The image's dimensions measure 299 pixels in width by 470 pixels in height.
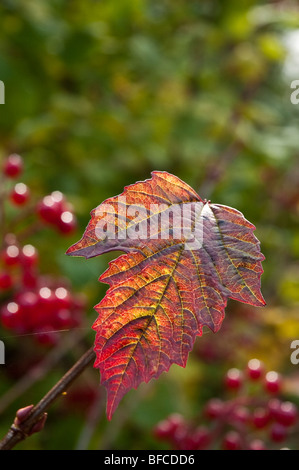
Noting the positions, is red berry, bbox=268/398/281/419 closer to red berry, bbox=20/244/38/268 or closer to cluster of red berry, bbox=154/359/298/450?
cluster of red berry, bbox=154/359/298/450

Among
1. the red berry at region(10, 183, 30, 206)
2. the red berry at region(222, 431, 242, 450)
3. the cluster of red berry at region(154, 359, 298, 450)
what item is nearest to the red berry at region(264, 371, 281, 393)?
the cluster of red berry at region(154, 359, 298, 450)

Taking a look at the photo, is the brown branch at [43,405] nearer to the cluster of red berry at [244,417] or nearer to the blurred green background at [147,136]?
the cluster of red berry at [244,417]

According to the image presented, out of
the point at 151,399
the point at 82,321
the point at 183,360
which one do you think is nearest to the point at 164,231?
the point at 183,360

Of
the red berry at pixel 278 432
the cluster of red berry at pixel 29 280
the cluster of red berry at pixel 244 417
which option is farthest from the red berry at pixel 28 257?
the red berry at pixel 278 432

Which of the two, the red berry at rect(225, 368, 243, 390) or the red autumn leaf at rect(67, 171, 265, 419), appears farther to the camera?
the red berry at rect(225, 368, 243, 390)

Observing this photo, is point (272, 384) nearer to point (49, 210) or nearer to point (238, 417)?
point (238, 417)
